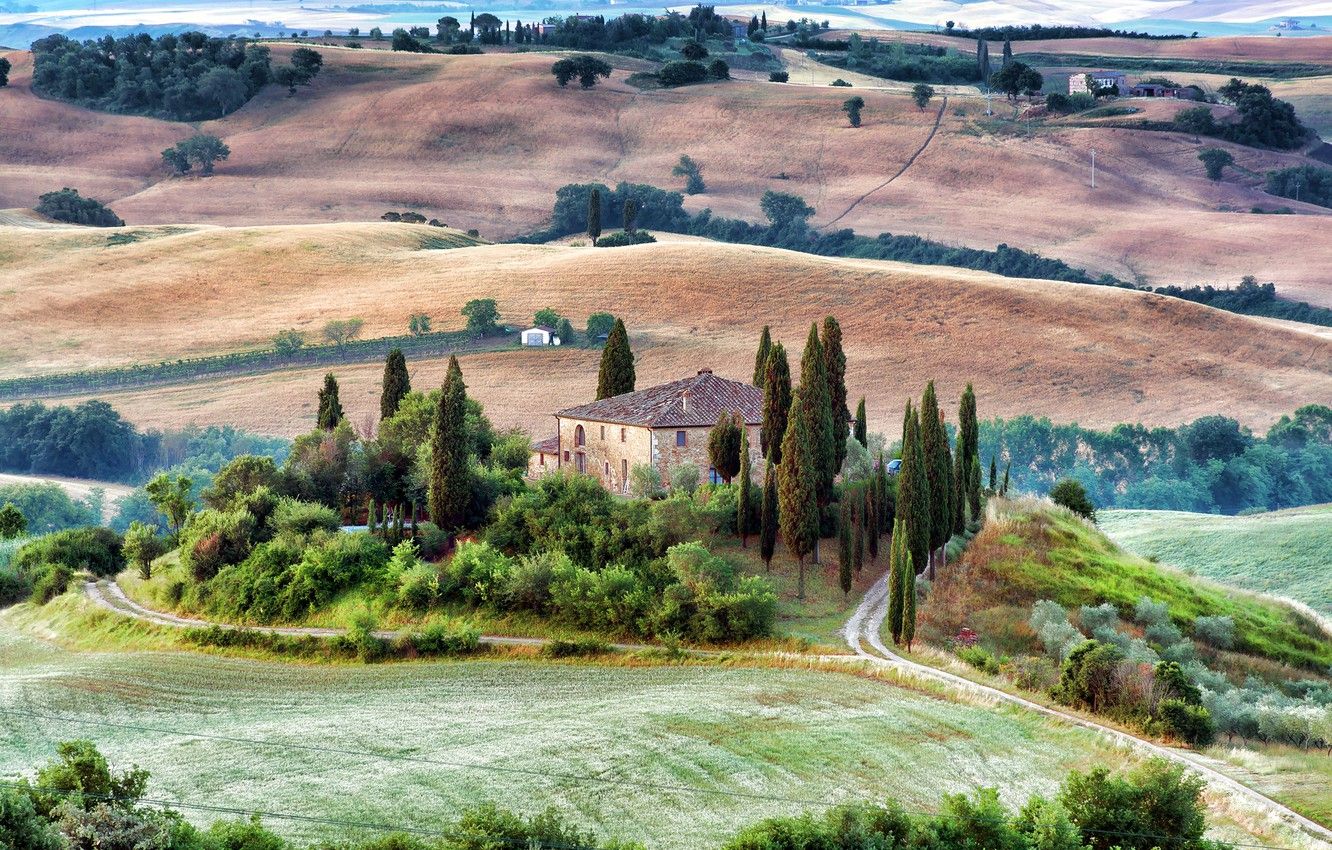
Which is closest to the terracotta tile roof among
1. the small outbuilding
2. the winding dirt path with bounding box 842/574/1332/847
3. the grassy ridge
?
the winding dirt path with bounding box 842/574/1332/847

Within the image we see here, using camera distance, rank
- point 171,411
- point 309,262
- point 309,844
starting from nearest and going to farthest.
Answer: point 309,844 → point 171,411 → point 309,262

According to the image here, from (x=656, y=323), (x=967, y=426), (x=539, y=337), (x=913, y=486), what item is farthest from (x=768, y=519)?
(x=656, y=323)

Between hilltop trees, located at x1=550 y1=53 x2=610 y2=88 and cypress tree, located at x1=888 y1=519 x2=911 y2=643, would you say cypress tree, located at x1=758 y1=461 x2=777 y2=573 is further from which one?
hilltop trees, located at x1=550 y1=53 x2=610 y2=88

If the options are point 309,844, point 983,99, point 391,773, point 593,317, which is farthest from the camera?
point 983,99

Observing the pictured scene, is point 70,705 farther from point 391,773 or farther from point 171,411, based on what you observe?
point 171,411

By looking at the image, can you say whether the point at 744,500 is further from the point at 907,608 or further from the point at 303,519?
the point at 303,519

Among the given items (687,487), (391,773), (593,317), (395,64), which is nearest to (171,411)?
(593,317)
